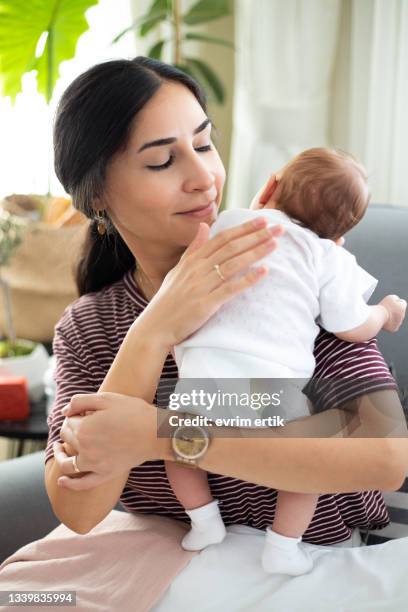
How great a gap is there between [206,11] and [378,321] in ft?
7.03

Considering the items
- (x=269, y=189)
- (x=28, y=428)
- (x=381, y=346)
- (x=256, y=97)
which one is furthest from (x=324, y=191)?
(x=256, y=97)

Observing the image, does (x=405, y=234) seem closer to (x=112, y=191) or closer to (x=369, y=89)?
(x=112, y=191)

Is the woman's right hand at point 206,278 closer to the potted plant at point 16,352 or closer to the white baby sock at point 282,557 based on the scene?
the white baby sock at point 282,557

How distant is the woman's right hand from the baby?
27 mm

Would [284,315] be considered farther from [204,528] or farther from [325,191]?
[204,528]

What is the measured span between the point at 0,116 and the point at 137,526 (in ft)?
8.93

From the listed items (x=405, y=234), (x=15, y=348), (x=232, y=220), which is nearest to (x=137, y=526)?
(x=232, y=220)

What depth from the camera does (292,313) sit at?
115cm

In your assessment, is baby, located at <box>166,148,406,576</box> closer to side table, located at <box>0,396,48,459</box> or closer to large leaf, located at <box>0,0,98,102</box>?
side table, located at <box>0,396,48,459</box>

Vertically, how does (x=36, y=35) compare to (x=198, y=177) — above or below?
above

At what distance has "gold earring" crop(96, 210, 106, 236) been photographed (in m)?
1.43

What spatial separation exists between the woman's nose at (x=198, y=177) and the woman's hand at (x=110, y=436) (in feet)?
1.09

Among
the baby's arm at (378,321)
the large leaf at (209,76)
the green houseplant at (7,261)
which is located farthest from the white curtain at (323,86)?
the baby's arm at (378,321)

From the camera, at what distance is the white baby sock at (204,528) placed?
1.25 meters
